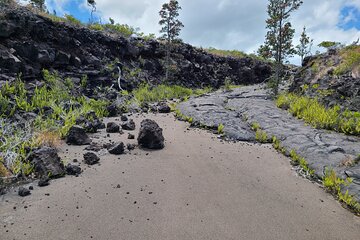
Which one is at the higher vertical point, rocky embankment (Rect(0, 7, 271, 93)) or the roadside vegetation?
rocky embankment (Rect(0, 7, 271, 93))

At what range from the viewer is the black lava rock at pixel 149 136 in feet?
21.8

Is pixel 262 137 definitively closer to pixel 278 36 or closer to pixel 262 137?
pixel 262 137

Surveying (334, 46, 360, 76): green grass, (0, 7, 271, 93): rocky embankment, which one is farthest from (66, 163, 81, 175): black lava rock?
(334, 46, 360, 76): green grass

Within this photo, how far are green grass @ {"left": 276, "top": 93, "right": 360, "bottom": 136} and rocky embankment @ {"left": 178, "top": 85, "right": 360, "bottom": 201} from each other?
32 centimetres

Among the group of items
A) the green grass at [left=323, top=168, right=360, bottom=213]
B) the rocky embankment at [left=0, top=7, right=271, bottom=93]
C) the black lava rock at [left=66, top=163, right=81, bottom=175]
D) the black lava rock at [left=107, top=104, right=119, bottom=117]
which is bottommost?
the green grass at [left=323, top=168, right=360, bottom=213]

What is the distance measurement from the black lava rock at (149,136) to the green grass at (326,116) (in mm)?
4812

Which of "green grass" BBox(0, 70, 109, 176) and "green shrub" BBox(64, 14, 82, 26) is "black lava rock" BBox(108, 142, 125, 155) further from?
"green shrub" BBox(64, 14, 82, 26)

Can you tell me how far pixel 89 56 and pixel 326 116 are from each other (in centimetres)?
1192

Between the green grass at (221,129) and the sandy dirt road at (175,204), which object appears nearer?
the sandy dirt road at (175,204)

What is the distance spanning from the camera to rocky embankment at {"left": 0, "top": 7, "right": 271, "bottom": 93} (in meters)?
11.5

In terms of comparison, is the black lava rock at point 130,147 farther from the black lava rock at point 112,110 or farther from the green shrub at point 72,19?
the green shrub at point 72,19

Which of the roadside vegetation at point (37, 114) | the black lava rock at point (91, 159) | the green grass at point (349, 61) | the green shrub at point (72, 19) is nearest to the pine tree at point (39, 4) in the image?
the green shrub at point (72, 19)

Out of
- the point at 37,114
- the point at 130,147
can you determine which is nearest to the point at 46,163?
the point at 130,147

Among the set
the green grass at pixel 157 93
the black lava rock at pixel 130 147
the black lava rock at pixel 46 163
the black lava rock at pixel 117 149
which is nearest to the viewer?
the black lava rock at pixel 46 163
